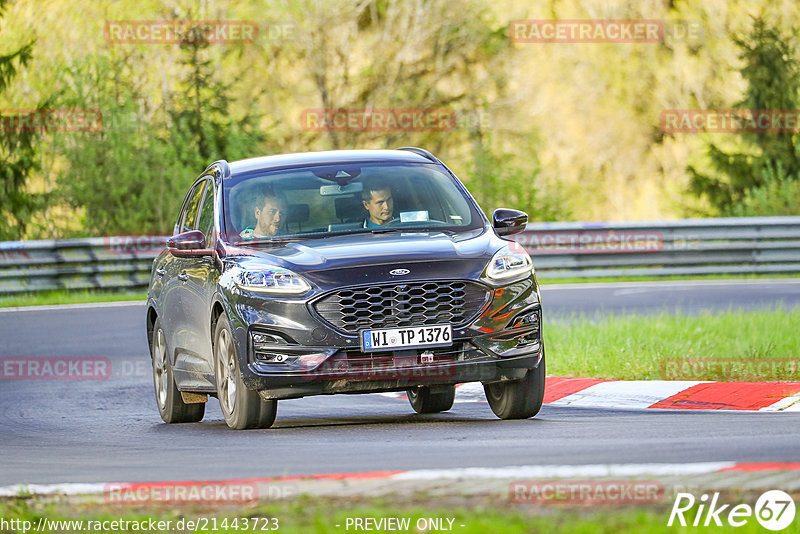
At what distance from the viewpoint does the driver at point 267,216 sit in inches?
389

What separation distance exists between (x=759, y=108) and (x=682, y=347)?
23244 millimetres

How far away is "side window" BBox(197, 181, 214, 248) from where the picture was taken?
10391 millimetres

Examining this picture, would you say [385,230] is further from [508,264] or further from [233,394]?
[233,394]

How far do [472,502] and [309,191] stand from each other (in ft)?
16.3

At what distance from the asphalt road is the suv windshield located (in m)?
1.31

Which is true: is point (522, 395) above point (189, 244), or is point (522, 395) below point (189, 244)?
below

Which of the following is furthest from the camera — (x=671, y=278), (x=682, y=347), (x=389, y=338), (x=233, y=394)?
(x=671, y=278)

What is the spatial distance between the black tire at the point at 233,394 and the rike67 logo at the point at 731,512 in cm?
434

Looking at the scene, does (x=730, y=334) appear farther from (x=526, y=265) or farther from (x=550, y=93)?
(x=550, y=93)

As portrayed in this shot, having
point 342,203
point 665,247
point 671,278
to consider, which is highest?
point 342,203

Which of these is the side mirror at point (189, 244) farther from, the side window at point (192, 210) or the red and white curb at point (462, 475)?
the red and white curb at point (462, 475)

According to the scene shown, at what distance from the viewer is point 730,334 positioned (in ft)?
45.2

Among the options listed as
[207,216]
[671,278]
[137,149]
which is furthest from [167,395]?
[137,149]

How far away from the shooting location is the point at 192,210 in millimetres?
11586
